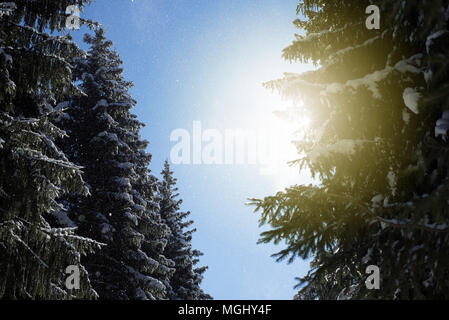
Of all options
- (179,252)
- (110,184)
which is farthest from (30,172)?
(179,252)

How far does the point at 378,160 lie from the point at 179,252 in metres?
19.1

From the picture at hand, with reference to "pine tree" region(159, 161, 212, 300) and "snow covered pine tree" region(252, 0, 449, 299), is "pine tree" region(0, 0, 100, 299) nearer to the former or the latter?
"snow covered pine tree" region(252, 0, 449, 299)

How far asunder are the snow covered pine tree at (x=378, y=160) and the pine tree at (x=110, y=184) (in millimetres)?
9220

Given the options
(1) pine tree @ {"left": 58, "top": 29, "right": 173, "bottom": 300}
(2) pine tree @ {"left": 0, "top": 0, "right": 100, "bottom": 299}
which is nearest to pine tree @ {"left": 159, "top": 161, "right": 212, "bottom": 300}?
(1) pine tree @ {"left": 58, "top": 29, "right": 173, "bottom": 300}

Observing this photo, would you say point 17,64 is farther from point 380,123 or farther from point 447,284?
point 447,284

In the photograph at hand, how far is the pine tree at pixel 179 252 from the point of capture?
67.3ft

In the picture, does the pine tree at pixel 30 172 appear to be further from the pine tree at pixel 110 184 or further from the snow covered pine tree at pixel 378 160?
the pine tree at pixel 110 184

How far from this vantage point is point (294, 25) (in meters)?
6.92

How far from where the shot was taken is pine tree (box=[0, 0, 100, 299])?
16.0 feet

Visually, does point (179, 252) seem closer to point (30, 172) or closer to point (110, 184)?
point (110, 184)

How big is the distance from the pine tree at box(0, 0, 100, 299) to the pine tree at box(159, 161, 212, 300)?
15.0 meters
